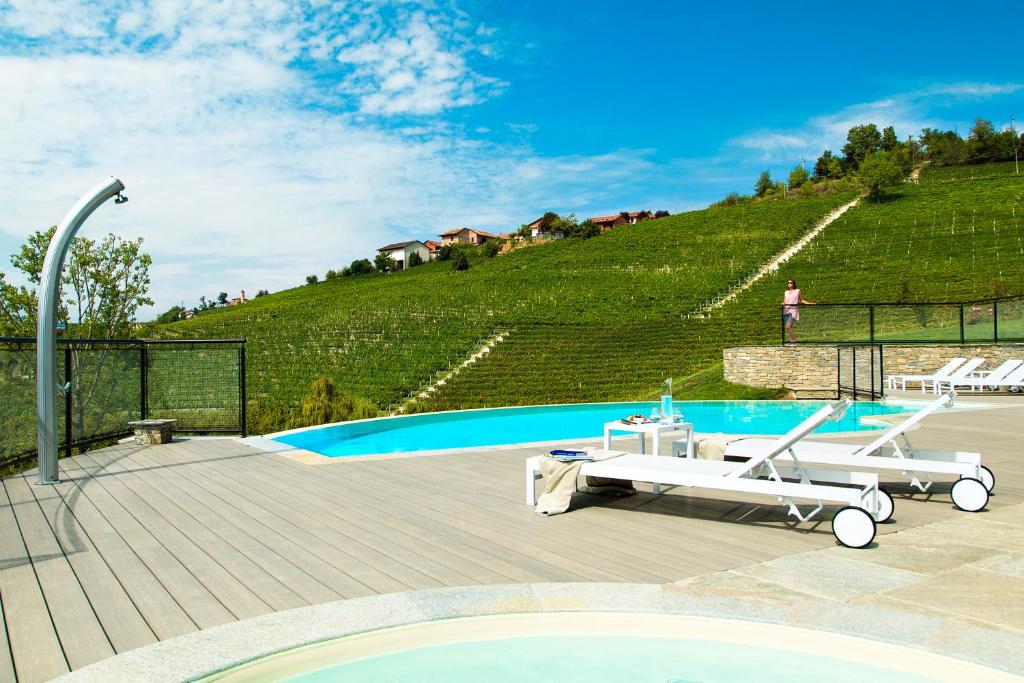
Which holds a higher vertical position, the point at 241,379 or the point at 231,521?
the point at 241,379

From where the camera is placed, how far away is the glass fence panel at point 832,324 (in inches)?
678

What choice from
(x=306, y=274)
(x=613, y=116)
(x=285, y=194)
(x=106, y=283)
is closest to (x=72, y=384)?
(x=106, y=283)

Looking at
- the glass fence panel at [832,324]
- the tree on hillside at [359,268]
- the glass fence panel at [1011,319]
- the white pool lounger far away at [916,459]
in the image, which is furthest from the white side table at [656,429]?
the tree on hillside at [359,268]

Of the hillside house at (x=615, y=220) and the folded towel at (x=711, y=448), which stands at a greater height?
the hillside house at (x=615, y=220)

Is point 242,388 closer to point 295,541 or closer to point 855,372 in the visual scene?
point 295,541

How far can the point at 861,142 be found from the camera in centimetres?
Result: 8638

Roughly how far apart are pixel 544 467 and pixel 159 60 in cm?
960

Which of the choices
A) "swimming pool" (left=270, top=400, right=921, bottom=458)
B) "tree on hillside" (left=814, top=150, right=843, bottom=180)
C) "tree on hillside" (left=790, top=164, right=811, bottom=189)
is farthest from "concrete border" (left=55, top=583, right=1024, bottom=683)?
"tree on hillside" (left=814, top=150, right=843, bottom=180)

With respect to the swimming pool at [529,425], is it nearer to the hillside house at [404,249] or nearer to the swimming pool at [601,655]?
the swimming pool at [601,655]

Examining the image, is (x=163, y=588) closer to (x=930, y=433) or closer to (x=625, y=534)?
(x=625, y=534)

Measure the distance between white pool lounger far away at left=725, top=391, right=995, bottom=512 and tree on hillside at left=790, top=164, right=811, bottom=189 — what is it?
3250 inches

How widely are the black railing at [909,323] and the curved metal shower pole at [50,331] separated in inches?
588

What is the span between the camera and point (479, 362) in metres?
24.1

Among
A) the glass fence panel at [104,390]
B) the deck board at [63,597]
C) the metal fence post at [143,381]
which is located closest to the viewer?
the deck board at [63,597]
